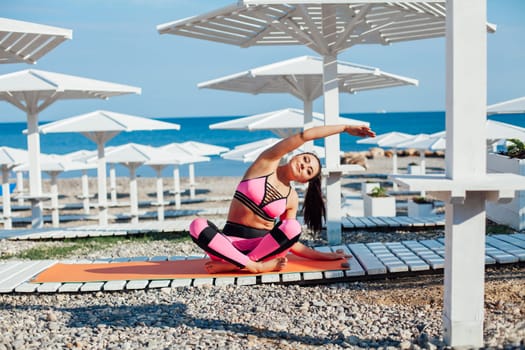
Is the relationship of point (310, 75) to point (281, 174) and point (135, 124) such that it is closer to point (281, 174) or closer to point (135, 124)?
point (135, 124)

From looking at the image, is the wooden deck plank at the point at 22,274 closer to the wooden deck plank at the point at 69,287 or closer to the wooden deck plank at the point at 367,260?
the wooden deck plank at the point at 69,287

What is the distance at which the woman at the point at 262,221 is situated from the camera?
523 centimetres

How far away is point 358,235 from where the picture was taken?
27.7 ft

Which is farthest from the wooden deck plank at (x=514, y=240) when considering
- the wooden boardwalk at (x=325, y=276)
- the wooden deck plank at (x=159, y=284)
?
the wooden deck plank at (x=159, y=284)

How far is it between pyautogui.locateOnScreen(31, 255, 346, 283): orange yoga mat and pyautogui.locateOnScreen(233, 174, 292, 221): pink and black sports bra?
54 cm

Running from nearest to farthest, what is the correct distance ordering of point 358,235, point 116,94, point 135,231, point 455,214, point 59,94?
point 455,214, point 358,235, point 135,231, point 59,94, point 116,94

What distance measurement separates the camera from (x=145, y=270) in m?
5.84

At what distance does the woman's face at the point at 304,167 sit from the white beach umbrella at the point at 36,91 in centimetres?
504

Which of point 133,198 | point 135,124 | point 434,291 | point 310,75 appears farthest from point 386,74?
point 434,291

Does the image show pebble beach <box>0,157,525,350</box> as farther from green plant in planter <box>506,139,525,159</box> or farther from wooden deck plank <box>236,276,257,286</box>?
green plant in planter <box>506,139,525,159</box>

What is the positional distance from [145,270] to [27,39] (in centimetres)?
313

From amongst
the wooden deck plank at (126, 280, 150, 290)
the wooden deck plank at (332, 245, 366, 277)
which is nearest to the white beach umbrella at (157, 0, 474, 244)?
the wooden deck plank at (332, 245, 366, 277)

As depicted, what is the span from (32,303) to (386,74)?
22.8 ft

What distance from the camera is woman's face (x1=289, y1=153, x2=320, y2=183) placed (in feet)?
17.3
